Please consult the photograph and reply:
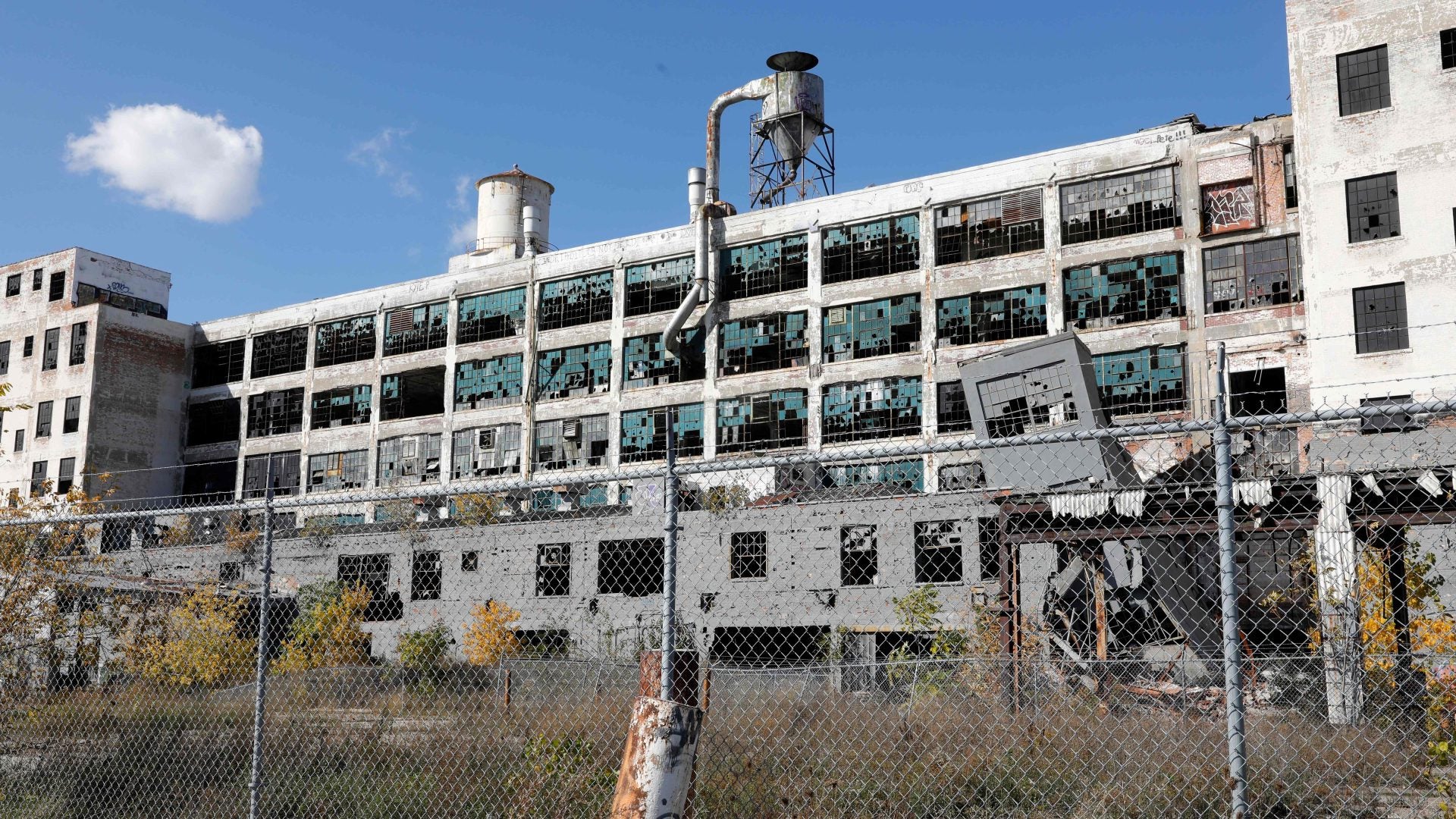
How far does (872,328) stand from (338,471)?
26405mm

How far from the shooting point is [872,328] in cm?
4472

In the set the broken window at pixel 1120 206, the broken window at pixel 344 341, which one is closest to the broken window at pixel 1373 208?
the broken window at pixel 1120 206

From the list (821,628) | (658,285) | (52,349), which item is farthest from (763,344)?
(52,349)

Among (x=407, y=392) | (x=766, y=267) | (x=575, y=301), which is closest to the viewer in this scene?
(x=766, y=267)

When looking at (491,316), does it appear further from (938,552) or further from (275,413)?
(938,552)

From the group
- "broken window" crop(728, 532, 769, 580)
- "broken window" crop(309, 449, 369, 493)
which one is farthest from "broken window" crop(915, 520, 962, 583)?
"broken window" crop(309, 449, 369, 493)

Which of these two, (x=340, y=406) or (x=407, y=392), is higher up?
Result: (x=407, y=392)

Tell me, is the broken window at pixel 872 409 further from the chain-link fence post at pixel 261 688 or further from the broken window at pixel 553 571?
the chain-link fence post at pixel 261 688

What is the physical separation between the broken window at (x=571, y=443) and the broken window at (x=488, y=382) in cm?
212

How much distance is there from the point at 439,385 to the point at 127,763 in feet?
146

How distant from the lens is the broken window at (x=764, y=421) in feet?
149

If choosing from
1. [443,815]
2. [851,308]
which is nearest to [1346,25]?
[851,308]

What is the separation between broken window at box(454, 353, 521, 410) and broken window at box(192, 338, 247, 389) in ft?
45.6

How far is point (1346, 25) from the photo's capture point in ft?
117
